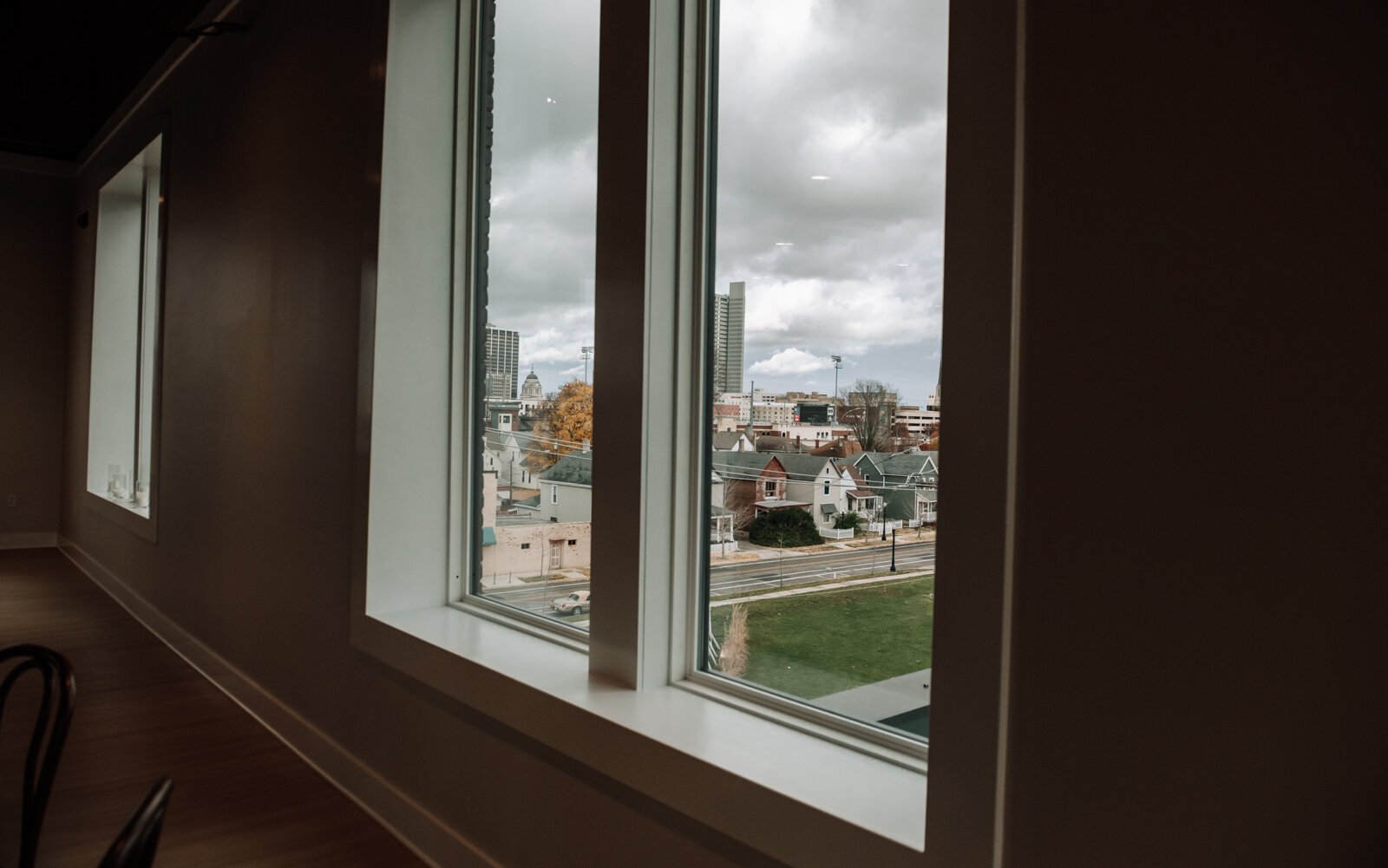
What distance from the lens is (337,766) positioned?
9.34 ft

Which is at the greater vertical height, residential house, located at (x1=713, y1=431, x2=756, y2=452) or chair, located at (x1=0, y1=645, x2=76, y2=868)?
residential house, located at (x1=713, y1=431, x2=756, y2=452)

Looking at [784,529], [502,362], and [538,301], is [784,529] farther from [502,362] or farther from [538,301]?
[502,362]

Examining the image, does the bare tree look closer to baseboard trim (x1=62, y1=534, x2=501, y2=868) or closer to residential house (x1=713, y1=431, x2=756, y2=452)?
residential house (x1=713, y1=431, x2=756, y2=452)

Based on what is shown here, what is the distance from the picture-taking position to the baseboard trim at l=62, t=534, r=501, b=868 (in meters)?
2.33

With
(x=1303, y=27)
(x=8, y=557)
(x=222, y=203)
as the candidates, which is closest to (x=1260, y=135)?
(x=1303, y=27)

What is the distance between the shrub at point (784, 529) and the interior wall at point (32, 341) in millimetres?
7725

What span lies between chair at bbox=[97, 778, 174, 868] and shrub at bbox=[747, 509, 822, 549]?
3.85ft

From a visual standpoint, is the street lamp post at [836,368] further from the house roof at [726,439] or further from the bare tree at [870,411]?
the house roof at [726,439]

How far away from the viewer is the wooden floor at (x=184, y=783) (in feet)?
7.91

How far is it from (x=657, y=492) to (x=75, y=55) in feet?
16.0

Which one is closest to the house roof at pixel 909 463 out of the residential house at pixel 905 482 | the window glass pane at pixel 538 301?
the residential house at pixel 905 482

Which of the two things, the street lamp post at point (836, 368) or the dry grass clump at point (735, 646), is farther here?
the dry grass clump at point (735, 646)

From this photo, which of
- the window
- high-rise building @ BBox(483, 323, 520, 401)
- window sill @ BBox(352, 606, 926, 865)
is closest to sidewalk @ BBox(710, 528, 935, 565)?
window sill @ BBox(352, 606, 926, 865)

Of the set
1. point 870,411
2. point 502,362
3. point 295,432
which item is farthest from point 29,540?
point 870,411
